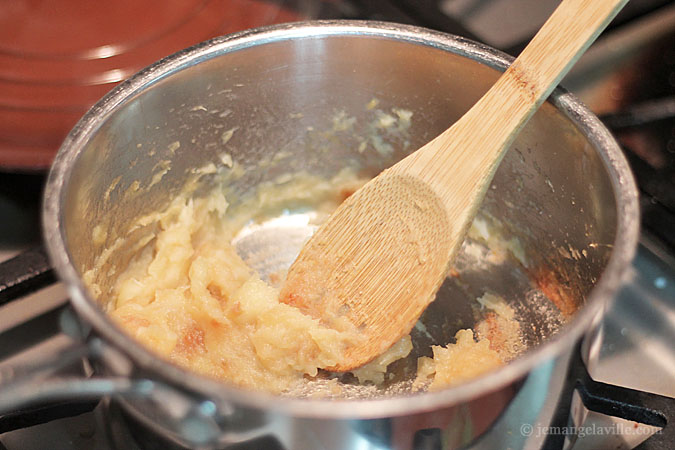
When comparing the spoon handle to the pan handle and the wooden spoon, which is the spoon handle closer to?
the wooden spoon

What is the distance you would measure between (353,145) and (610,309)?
1.24ft

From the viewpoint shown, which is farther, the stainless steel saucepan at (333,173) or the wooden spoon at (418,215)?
the wooden spoon at (418,215)

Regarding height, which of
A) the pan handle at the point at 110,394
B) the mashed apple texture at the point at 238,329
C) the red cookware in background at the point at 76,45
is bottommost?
the pan handle at the point at 110,394

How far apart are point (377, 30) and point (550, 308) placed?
1.25ft

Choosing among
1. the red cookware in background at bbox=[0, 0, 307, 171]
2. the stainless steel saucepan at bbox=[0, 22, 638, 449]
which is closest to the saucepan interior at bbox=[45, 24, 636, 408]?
the stainless steel saucepan at bbox=[0, 22, 638, 449]

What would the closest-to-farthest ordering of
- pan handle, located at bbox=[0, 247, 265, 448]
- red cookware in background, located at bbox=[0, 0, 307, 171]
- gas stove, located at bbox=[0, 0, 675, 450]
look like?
1. pan handle, located at bbox=[0, 247, 265, 448]
2. gas stove, located at bbox=[0, 0, 675, 450]
3. red cookware in background, located at bbox=[0, 0, 307, 171]

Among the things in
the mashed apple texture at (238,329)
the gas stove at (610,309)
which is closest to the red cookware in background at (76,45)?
the gas stove at (610,309)

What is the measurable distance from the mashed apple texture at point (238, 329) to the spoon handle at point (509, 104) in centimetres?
18

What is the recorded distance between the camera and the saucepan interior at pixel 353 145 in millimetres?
703

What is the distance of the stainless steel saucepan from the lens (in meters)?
0.47

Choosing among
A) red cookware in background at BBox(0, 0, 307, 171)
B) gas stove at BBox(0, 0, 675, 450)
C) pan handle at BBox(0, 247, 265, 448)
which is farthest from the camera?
red cookware in background at BBox(0, 0, 307, 171)

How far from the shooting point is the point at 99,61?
→ 2.97 ft

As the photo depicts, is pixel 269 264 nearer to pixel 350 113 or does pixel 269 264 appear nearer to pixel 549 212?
pixel 350 113

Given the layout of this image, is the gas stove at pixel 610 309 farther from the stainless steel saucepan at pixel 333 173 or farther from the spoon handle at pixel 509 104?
the spoon handle at pixel 509 104
